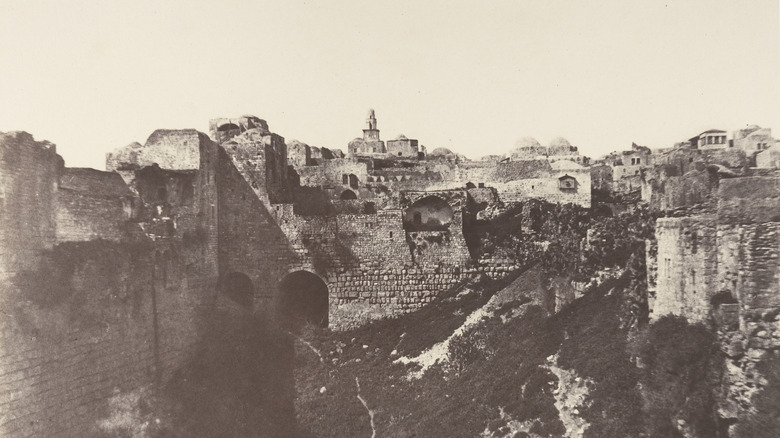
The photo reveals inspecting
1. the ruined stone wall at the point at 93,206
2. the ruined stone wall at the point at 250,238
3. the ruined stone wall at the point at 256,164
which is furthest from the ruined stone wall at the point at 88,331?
the ruined stone wall at the point at 256,164

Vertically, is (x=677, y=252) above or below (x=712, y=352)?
above

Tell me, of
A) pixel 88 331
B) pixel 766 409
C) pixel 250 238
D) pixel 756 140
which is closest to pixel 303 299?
pixel 250 238

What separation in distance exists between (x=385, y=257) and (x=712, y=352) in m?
13.5

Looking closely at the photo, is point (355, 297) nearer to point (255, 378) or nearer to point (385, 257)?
point (385, 257)

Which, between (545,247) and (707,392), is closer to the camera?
(707,392)

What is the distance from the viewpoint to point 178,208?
19.8 meters

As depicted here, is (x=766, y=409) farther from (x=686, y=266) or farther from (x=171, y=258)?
(x=171, y=258)

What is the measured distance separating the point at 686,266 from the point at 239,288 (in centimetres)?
1868

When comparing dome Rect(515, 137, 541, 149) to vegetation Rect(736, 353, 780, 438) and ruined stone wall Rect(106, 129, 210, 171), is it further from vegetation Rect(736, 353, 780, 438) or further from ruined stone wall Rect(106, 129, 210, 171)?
vegetation Rect(736, 353, 780, 438)

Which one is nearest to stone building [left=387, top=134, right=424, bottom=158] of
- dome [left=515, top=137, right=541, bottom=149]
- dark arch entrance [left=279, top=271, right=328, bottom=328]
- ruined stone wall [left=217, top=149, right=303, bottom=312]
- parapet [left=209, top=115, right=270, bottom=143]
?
dome [left=515, top=137, right=541, bottom=149]

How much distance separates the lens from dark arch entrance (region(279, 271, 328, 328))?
→ 22.3m

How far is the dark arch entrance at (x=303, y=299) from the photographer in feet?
73.3

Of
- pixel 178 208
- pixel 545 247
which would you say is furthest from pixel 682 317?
pixel 178 208

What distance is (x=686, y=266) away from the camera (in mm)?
11320
